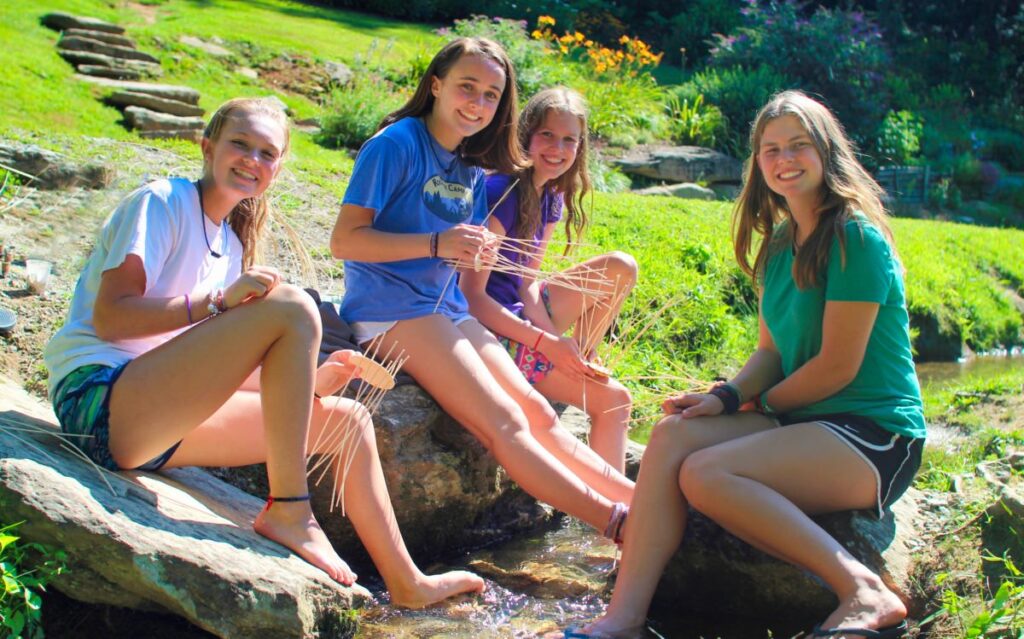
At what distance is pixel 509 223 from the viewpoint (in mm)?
4258

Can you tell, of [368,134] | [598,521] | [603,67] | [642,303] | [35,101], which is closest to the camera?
[598,521]

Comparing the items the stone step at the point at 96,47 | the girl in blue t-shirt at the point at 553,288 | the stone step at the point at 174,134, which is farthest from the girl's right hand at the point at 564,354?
the stone step at the point at 96,47

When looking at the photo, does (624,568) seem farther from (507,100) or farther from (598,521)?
(507,100)

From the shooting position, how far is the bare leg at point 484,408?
3508mm

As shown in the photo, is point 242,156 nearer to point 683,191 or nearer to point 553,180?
point 553,180

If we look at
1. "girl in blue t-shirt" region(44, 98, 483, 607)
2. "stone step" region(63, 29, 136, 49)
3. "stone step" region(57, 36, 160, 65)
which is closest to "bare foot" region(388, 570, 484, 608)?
"girl in blue t-shirt" region(44, 98, 483, 607)

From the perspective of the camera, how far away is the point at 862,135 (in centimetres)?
1357

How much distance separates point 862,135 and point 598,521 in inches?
447

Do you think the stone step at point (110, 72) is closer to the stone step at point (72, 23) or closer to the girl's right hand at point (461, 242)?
the stone step at point (72, 23)

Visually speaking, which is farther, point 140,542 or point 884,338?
point 884,338

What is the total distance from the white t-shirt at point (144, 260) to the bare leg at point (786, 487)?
1.59 meters

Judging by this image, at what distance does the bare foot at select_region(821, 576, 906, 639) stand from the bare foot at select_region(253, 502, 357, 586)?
1387mm

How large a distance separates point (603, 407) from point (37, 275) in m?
2.67

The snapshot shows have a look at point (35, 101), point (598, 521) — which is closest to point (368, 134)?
point (35, 101)
